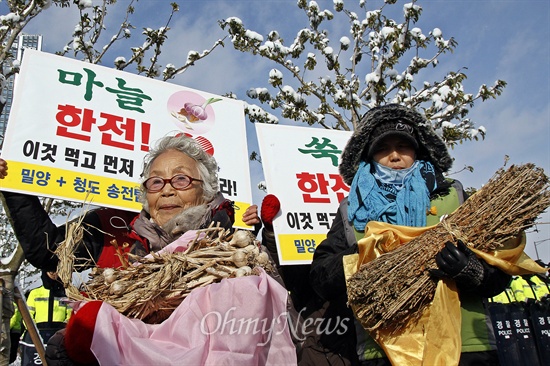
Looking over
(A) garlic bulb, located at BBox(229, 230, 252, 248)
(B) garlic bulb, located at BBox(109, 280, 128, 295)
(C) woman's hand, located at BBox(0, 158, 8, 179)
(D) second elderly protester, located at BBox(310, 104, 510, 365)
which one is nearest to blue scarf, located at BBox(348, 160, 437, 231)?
(D) second elderly protester, located at BBox(310, 104, 510, 365)

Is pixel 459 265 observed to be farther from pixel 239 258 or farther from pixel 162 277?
pixel 162 277

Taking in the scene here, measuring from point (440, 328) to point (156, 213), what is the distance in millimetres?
1376

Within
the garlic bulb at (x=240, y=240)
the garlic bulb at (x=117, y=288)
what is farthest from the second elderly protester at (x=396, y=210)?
the garlic bulb at (x=117, y=288)

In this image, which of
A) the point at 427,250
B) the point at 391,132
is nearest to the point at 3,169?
the point at 391,132

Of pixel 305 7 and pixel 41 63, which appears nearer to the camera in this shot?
pixel 41 63

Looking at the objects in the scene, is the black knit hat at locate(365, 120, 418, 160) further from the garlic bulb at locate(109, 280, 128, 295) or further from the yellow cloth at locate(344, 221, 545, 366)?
the garlic bulb at locate(109, 280, 128, 295)

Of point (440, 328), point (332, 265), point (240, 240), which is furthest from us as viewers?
point (332, 265)

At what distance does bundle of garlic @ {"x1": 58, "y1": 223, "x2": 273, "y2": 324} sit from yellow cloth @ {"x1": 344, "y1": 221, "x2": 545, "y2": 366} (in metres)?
0.69

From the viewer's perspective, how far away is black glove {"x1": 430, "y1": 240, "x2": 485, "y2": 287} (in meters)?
1.81

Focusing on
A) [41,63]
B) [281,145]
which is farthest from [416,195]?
[41,63]

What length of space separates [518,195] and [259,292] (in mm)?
1251

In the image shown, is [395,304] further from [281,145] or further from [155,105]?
[155,105]

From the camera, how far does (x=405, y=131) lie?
2.46 meters

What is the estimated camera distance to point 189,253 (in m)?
1.64
